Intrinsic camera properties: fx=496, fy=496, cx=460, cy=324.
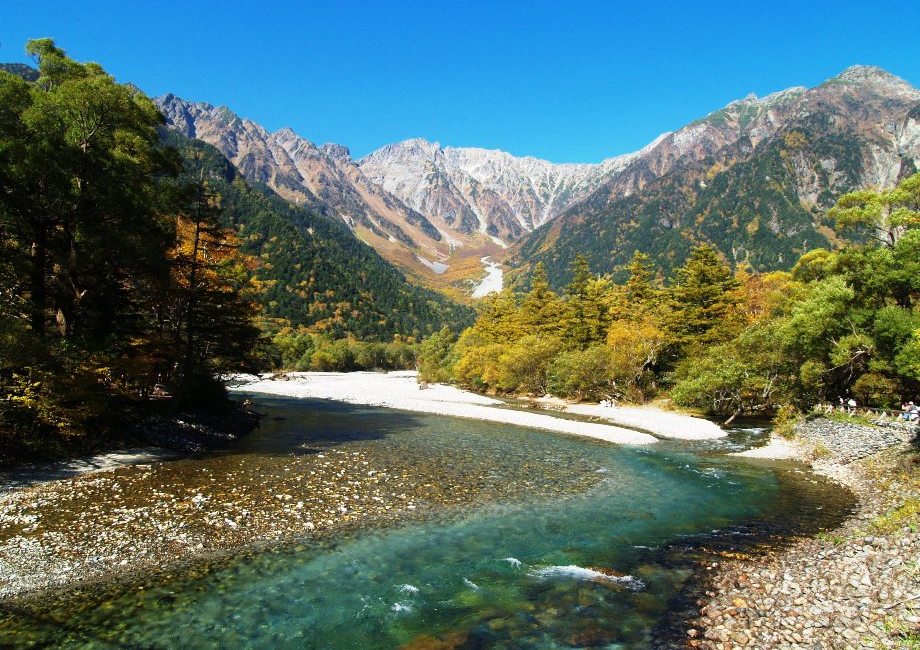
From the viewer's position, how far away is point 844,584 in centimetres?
1010

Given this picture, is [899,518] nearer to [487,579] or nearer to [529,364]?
[487,579]

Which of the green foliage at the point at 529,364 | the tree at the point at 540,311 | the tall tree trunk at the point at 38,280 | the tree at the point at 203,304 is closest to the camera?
the tall tree trunk at the point at 38,280

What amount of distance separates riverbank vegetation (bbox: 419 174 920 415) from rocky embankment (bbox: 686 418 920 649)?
10367 millimetres

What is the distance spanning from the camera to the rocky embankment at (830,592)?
27.7 ft

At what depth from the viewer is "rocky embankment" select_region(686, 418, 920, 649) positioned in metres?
8.43

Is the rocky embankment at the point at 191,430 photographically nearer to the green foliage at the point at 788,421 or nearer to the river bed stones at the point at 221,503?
the river bed stones at the point at 221,503

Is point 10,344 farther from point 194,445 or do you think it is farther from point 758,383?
point 758,383

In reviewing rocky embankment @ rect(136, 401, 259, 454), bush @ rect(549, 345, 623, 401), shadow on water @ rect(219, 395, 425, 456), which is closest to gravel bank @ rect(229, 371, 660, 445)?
shadow on water @ rect(219, 395, 425, 456)

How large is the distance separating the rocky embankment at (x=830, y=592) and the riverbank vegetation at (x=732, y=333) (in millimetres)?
10367

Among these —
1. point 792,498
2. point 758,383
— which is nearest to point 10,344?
point 792,498

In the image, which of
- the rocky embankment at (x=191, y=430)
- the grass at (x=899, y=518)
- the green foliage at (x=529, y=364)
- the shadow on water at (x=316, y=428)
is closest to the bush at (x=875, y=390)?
the grass at (x=899, y=518)

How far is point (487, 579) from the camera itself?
1205 cm

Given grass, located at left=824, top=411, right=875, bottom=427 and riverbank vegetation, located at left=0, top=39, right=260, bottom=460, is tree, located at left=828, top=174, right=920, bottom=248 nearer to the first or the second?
grass, located at left=824, top=411, right=875, bottom=427

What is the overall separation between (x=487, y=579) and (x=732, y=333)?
46080 millimetres
